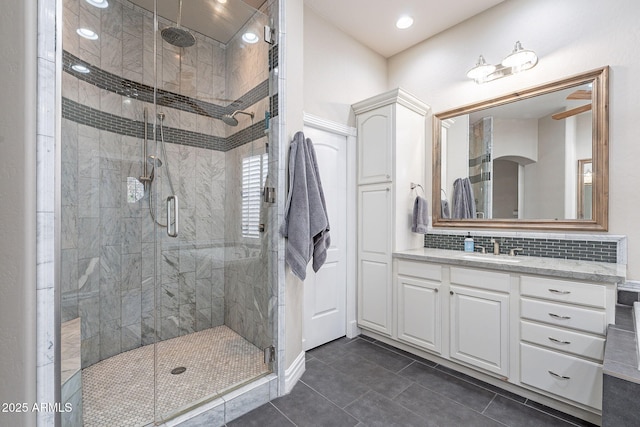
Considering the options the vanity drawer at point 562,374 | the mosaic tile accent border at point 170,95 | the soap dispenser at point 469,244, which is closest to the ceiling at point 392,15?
the mosaic tile accent border at point 170,95

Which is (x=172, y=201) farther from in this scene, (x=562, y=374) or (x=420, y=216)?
(x=562, y=374)

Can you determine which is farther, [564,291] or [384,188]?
[384,188]

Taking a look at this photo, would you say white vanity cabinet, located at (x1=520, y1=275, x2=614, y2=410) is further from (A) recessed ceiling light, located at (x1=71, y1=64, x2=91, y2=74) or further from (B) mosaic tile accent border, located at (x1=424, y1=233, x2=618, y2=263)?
(A) recessed ceiling light, located at (x1=71, y1=64, x2=91, y2=74)

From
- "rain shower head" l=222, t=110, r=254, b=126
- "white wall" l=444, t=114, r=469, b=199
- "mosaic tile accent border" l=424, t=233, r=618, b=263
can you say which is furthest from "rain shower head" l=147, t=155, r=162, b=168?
"mosaic tile accent border" l=424, t=233, r=618, b=263

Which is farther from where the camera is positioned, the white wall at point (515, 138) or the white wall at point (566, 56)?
the white wall at point (515, 138)

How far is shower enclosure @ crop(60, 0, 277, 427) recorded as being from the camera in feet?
5.85

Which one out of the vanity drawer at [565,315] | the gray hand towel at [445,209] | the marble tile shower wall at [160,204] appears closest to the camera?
the vanity drawer at [565,315]

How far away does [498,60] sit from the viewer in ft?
8.19

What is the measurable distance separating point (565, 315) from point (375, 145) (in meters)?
1.91

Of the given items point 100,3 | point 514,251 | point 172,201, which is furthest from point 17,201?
point 514,251

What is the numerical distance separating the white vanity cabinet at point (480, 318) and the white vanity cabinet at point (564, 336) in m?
0.11

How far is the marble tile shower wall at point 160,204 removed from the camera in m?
1.86

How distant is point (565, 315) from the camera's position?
1706 mm

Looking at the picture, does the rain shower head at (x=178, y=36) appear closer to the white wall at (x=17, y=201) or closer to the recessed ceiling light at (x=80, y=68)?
the recessed ceiling light at (x=80, y=68)
